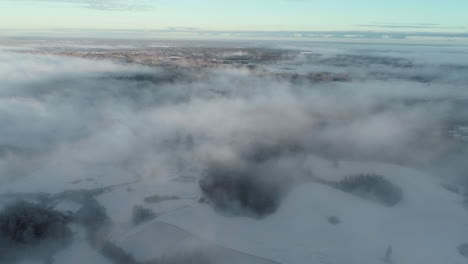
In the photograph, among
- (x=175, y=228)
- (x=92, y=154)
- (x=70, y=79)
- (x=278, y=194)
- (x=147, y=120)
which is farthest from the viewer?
(x=70, y=79)

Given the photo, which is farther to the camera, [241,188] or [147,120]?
[147,120]

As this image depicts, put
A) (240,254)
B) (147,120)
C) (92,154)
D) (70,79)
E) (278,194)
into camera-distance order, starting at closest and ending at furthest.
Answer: (240,254), (278,194), (92,154), (147,120), (70,79)

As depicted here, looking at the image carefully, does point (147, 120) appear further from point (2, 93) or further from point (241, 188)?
point (2, 93)

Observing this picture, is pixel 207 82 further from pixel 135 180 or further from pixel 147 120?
pixel 135 180

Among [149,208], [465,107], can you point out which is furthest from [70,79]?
[465,107]

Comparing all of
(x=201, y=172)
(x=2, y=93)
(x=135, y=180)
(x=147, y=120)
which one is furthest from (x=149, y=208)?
(x=2, y=93)

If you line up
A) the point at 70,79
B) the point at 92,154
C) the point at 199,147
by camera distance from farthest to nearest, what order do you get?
1. the point at 70,79
2. the point at 199,147
3. the point at 92,154

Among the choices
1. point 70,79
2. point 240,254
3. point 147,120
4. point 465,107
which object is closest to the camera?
point 240,254

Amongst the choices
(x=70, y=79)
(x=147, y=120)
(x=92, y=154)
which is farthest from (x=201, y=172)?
(x=70, y=79)

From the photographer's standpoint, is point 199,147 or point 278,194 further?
point 199,147
